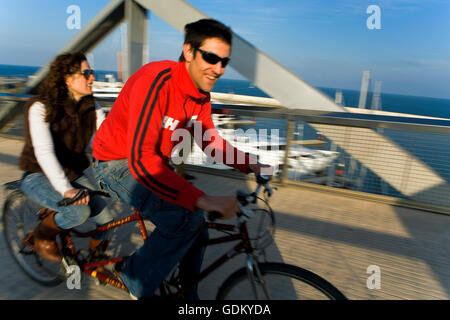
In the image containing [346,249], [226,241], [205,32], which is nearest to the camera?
[205,32]

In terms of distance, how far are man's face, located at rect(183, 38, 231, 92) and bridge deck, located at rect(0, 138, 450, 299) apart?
1089mm

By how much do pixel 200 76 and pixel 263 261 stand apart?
1024 millimetres

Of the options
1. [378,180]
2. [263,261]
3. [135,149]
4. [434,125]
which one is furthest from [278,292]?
[378,180]

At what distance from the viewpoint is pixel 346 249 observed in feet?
11.7

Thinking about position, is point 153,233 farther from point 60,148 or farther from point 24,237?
point 24,237

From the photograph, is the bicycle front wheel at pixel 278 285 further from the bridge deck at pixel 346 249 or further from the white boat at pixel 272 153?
the white boat at pixel 272 153

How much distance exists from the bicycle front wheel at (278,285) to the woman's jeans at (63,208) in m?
1.05

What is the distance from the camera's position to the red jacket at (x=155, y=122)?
168 centimetres

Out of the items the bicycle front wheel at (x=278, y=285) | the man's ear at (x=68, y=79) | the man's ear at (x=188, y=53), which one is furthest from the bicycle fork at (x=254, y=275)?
the man's ear at (x=68, y=79)

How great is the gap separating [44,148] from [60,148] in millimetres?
227

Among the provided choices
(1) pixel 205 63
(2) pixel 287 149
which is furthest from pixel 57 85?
(2) pixel 287 149
